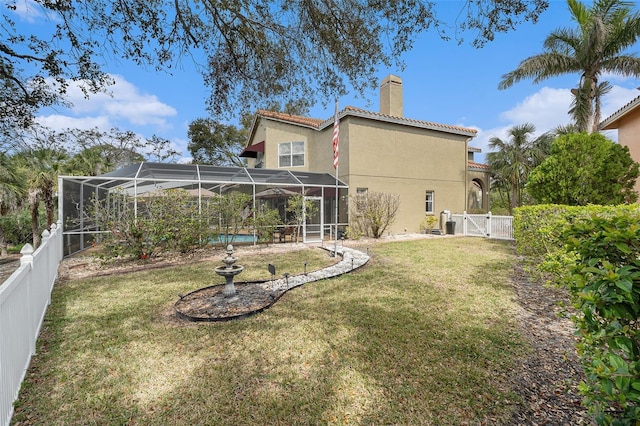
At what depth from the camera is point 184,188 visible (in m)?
14.4

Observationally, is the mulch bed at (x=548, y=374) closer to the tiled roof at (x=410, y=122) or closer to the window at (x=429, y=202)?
the tiled roof at (x=410, y=122)

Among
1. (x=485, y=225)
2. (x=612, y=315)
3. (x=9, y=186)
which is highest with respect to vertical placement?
(x=9, y=186)

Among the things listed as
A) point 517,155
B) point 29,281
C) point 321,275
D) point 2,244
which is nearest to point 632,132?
point 517,155

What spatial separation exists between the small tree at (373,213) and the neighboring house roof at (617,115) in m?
10.8

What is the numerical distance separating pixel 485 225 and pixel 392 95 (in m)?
9.59

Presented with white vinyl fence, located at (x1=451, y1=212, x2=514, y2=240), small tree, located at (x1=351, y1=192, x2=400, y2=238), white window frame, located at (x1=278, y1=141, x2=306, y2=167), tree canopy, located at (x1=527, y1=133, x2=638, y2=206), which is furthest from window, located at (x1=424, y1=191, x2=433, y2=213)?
white window frame, located at (x1=278, y1=141, x2=306, y2=167)

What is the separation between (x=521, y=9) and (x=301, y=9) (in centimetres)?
405

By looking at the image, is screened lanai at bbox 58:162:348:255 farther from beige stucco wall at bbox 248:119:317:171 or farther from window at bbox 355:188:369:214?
beige stucco wall at bbox 248:119:317:171

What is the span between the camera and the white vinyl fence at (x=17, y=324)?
2713 mm

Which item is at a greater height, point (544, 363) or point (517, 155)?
point (517, 155)

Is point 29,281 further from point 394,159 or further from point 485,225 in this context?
point 485,225

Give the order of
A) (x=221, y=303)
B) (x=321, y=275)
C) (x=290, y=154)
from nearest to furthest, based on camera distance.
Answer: (x=221, y=303)
(x=321, y=275)
(x=290, y=154)

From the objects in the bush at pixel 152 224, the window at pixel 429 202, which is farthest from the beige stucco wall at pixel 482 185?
the bush at pixel 152 224

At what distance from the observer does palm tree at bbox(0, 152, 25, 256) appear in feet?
49.3
